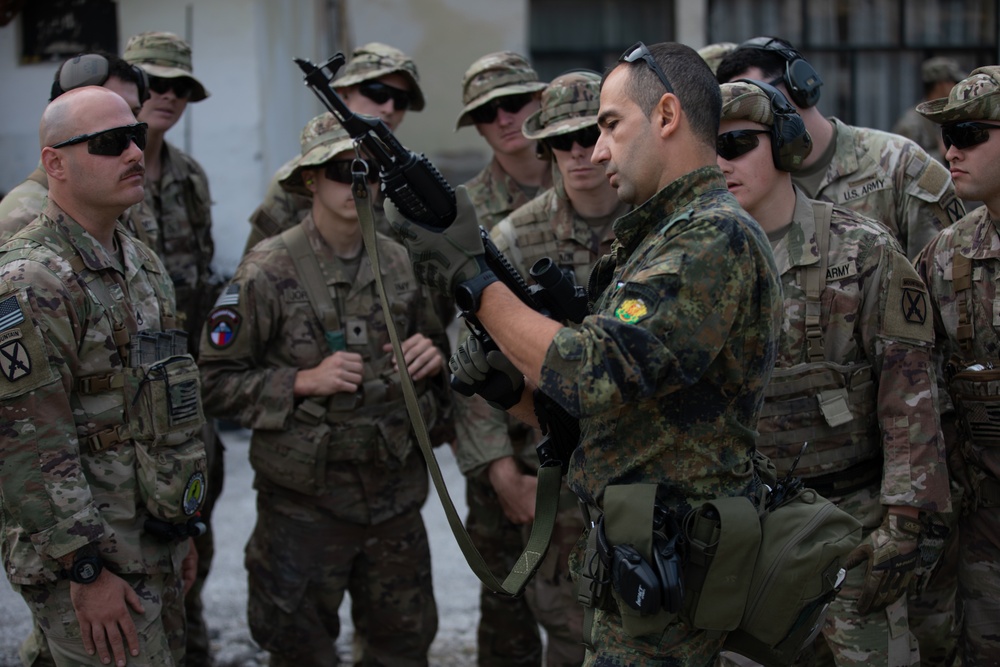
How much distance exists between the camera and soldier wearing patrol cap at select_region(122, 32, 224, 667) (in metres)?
5.45

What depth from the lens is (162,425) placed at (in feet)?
12.3

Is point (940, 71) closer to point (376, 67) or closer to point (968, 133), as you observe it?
point (376, 67)

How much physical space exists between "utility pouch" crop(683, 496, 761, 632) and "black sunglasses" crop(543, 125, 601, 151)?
2180 millimetres

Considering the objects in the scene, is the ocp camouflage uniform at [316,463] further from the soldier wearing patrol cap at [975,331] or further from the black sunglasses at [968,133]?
the black sunglasses at [968,133]

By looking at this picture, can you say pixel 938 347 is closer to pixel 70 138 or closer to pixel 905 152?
pixel 905 152

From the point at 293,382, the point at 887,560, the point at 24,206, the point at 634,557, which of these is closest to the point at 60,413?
the point at 24,206

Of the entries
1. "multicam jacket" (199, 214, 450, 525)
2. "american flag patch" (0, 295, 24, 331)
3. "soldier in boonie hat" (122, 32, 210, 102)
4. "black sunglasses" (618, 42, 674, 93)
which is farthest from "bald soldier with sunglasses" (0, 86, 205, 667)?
"soldier in boonie hat" (122, 32, 210, 102)

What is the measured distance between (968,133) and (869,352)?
81 centimetres

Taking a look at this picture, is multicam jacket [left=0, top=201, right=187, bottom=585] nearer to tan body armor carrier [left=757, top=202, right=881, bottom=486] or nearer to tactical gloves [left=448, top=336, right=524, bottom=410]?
tactical gloves [left=448, top=336, right=524, bottom=410]

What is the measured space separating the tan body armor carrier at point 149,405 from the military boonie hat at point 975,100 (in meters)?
2.71

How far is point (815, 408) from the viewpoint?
3.79 metres

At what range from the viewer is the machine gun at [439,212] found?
2.89 metres

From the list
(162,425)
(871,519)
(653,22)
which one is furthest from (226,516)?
(653,22)

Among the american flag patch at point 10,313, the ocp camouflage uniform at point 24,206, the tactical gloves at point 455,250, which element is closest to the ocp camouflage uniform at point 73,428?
the american flag patch at point 10,313
